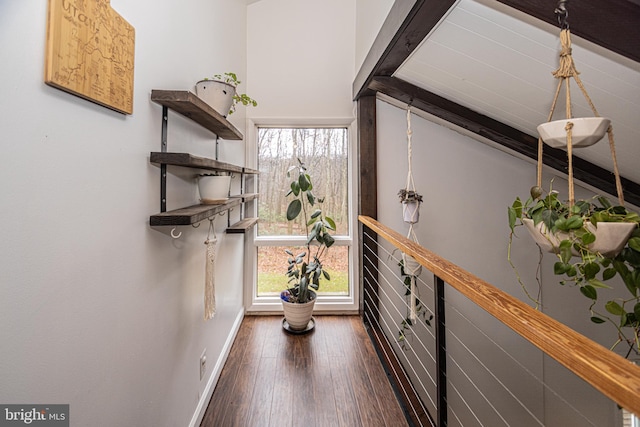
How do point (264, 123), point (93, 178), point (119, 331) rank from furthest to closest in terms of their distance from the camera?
Answer: point (264, 123) → point (119, 331) → point (93, 178)

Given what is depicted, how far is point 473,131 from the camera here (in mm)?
2346

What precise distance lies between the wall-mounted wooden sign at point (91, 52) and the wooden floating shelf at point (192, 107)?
149 mm

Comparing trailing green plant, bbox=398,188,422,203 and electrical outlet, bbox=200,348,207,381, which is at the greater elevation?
trailing green plant, bbox=398,188,422,203

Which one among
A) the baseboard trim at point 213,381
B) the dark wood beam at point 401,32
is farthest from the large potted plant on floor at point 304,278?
the dark wood beam at point 401,32

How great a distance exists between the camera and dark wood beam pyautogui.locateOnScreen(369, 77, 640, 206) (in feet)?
6.78

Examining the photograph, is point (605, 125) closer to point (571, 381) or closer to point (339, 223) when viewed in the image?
point (339, 223)

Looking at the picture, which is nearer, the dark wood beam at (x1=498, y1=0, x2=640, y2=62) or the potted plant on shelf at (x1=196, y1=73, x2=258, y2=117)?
the dark wood beam at (x1=498, y1=0, x2=640, y2=62)

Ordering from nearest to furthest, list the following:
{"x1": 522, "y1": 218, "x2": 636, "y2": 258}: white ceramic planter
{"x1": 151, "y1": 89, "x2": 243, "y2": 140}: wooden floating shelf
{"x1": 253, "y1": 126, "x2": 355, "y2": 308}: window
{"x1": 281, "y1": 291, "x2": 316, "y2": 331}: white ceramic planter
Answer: {"x1": 522, "y1": 218, "x2": 636, "y2": 258}: white ceramic planter < {"x1": 151, "y1": 89, "x2": 243, "y2": 140}: wooden floating shelf < {"x1": 281, "y1": 291, "x2": 316, "y2": 331}: white ceramic planter < {"x1": 253, "y1": 126, "x2": 355, "y2": 308}: window

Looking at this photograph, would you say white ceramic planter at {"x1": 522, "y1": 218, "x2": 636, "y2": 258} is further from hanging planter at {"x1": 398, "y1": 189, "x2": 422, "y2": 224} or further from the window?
the window

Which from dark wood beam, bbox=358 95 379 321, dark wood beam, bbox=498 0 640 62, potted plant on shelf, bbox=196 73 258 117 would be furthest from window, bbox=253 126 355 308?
dark wood beam, bbox=498 0 640 62

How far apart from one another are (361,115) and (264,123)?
1.04m

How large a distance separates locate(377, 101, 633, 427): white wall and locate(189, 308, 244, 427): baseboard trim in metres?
1.48

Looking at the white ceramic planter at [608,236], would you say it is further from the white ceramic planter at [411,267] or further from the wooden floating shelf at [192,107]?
the wooden floating shelf at [192,107]

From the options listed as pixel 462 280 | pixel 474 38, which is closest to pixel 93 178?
pixel 462 280
